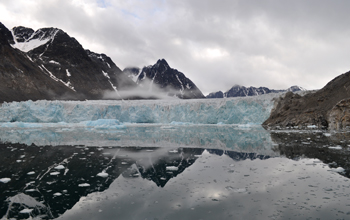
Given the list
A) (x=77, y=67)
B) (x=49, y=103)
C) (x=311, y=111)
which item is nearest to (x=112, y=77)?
(x=77, y=67)

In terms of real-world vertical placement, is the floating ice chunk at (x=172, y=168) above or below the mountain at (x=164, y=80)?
below

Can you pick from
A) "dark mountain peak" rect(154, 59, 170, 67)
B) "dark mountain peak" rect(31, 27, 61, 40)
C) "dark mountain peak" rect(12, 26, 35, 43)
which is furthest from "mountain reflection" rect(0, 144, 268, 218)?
"dark mountain peak" rect(154, 59, 170, 67)

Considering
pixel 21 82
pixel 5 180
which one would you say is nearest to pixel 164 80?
pixel 21 82

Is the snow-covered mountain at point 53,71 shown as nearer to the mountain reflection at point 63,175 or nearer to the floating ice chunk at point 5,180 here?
the mountain reflection at point 63,175

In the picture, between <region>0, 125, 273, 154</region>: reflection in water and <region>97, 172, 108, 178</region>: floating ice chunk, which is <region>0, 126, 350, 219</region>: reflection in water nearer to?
<region>97, 172, 108, 178</region>: floating ice chunk

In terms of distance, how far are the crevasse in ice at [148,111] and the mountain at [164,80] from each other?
397 ft

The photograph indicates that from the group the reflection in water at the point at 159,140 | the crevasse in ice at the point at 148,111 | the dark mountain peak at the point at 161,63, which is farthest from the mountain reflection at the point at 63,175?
the dark mountain peak at the point at 161,63

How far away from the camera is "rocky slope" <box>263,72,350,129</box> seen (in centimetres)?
1752

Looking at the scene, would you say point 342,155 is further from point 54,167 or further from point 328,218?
point 54,167

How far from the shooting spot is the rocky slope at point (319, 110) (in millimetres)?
17516

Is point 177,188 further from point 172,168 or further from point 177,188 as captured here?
point 172,168

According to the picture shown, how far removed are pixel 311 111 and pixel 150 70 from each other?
6084 inches

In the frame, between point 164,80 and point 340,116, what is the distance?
147264 millimetres

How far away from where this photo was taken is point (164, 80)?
16175 centimetres
